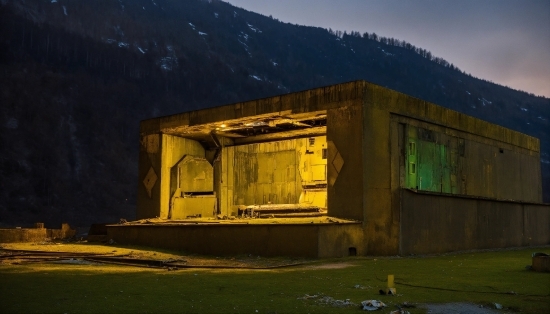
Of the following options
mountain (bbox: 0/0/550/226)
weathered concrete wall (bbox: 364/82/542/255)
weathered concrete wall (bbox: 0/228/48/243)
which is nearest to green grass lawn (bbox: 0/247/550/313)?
weathered concrete wall (bbox: 364/82/542/255)

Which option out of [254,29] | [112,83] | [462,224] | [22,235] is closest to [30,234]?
[22,235]

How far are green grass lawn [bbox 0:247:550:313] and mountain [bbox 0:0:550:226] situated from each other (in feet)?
175

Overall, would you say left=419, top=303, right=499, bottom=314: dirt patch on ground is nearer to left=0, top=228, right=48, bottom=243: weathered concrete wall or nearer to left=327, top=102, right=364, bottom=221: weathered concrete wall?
left=327, top=102, right=364, bottom=221: weathered concrete wall

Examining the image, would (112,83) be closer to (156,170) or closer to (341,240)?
(156,170)

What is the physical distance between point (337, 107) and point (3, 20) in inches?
3560

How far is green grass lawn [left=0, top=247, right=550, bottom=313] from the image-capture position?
26.7 feet

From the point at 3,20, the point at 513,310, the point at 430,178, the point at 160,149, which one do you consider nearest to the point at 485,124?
the point at 430,178

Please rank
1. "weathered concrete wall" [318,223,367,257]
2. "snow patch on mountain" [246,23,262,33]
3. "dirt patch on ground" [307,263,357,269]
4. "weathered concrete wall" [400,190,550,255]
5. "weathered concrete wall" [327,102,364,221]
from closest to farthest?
"dirt patch on ground" [307,263,357,269] < "weathered concrete wall" [318,223,367,257] < "weathered concrete wall" [327,102,364,221] < "weathered concrete wall" [400,190,550,255] < "snow patch on mountain" [246,23,262,33]

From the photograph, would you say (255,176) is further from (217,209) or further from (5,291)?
(5,291)

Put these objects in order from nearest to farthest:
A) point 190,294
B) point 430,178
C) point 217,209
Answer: point 190,294, point 430,178, point 217,209

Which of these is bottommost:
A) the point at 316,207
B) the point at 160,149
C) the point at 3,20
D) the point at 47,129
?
the point at 316,207

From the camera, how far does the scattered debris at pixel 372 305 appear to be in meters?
7.76

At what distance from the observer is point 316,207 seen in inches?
888

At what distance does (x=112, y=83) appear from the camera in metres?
95.8
